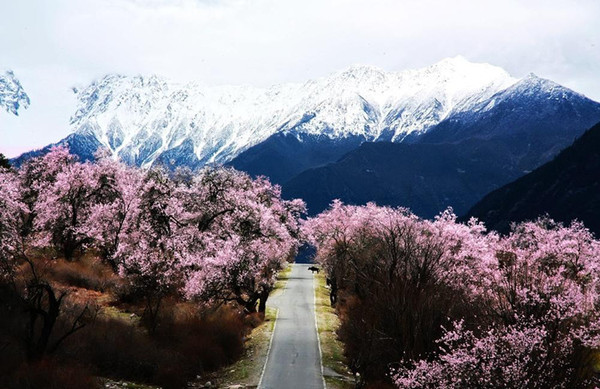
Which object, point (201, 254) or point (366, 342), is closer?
point (366, 342)

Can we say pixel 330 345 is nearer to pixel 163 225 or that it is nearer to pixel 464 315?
pixel 464 315

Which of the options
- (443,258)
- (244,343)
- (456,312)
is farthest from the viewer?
(443,258)

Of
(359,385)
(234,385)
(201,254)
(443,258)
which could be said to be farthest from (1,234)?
(443,258)

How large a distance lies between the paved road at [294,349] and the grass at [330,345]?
60 centimetres

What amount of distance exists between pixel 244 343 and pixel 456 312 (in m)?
17.1

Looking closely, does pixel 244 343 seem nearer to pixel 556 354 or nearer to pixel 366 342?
pixel 366 342

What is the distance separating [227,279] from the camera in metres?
45.4

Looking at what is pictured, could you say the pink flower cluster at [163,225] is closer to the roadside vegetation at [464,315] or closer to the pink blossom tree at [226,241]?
the pink blossom tree at [226,241]

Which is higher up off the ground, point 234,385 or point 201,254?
point 201,254

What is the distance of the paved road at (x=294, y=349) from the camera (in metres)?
33.8

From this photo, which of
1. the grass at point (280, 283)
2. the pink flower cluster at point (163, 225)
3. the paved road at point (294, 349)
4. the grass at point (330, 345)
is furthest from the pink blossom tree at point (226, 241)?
the grass at point (280, 283)

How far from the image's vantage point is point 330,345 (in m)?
46.6

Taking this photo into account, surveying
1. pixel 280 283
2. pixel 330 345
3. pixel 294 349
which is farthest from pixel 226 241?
pixel 280 283

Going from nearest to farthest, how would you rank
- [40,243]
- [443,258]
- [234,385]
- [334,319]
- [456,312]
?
1. [234,385]
2. [456,312]
3. [443,258]
4. [40,243]
5. [334,319]
